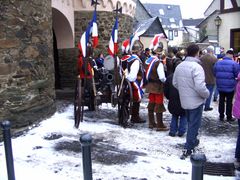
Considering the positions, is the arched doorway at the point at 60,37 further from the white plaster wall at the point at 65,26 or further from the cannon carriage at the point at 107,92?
the cannon carriage at the point at 107,92

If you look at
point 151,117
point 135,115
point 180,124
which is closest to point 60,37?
point 135,115

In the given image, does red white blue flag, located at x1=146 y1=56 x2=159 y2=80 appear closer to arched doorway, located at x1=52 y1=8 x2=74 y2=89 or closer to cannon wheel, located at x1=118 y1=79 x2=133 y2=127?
cannon wheel, located at x1=118 y1=79 x2=133 y2=127

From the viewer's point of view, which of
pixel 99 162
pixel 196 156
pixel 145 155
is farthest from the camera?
pixel 145 155

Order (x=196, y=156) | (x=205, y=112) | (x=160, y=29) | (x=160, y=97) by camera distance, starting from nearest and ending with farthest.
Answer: (x=196, y=156) → (x=160, y=97) → (x=205, y=112) → (x=160, y=29)

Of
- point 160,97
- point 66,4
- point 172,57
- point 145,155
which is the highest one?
point 66,4

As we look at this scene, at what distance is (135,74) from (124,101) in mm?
604

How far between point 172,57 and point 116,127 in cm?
174

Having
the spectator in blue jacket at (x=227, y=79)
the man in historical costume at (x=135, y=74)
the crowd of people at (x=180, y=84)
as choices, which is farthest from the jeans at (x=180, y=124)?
the spectator in blue jacket at (x=227, y=79)

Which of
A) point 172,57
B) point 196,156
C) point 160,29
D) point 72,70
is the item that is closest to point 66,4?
point 72,70

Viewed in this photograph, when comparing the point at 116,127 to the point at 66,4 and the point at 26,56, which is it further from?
the point at 66,4

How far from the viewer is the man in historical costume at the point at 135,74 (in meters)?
6.73

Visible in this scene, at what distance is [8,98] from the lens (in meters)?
6.08

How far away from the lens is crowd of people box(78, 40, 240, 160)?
497 cm

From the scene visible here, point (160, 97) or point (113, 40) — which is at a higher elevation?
point (113, 40)
